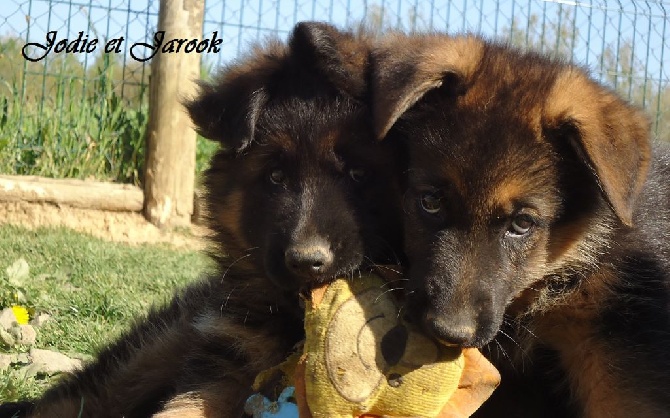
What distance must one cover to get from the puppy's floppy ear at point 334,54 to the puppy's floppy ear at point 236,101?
0.15 m

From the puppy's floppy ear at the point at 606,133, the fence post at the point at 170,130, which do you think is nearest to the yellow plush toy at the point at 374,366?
the puppy's floppy ear at the point at 606,133

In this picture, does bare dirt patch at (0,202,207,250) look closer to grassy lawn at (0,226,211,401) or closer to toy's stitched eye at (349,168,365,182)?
grassy lawn at (0,226,211,401)

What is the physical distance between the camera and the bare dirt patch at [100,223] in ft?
26.1

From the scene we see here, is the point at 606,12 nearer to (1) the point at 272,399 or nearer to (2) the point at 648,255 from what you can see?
(2) the point at 648,255

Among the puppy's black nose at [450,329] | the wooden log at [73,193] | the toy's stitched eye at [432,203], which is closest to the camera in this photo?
the puppy's black nose at [450,329]

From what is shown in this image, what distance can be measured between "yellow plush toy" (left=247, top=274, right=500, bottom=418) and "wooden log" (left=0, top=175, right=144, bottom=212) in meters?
5.55

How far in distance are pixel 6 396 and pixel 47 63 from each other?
5.05m

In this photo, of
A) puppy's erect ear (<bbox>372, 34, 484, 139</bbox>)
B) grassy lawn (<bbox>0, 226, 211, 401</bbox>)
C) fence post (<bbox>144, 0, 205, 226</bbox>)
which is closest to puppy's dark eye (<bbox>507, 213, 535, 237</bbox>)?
puppy's erect ear (<bbox>372, 34, 484, 139</bbox>)

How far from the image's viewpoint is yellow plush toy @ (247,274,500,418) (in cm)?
277

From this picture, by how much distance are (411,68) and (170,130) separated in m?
5.50

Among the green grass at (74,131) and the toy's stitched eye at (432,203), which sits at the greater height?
the green grass at (74,131)

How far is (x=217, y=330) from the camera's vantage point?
11.8 feet

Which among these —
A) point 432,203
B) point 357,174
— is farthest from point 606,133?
point 357,174

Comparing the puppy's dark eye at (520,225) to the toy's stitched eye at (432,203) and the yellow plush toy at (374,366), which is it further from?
the yellow plush toy at (374,366)
